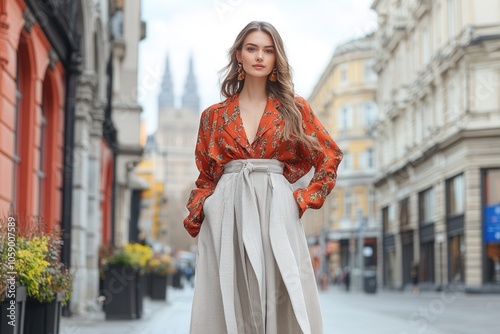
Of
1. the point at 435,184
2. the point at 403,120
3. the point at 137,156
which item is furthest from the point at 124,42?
the point at 403,120

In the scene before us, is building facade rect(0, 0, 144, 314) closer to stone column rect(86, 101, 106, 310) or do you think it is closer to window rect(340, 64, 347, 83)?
stone column rect(86, 101, 106, 310)

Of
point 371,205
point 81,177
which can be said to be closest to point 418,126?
point 371,205

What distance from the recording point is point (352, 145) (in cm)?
7562

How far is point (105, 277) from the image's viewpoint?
15938mm

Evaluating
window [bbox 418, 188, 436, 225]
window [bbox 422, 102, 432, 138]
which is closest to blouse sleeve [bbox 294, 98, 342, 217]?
window [bbox 418, 188, 436, 225]

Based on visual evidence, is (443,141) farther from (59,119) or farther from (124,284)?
(124,284)

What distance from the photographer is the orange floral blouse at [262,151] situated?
4629 millimetres

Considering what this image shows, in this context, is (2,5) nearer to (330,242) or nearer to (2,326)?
(2,326)

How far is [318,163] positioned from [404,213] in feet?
150

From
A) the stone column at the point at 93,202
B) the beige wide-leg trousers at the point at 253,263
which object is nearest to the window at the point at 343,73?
the stone column at the point at 93,202

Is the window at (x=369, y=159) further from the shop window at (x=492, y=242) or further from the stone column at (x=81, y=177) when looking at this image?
the stone column at (x=81, y=177)

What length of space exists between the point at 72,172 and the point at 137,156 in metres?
11.3

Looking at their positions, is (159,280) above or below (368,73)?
below

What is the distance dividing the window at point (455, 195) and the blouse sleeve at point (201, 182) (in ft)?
112
